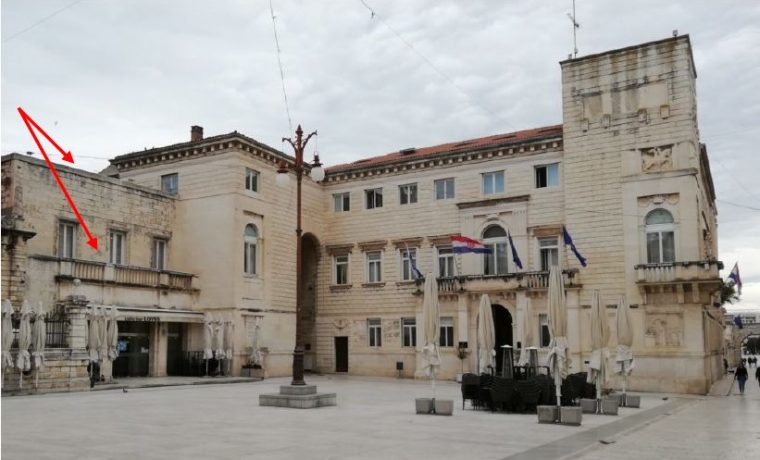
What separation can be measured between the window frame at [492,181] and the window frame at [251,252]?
1199 cm

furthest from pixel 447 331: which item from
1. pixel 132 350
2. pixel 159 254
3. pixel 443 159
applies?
pixel 132 350

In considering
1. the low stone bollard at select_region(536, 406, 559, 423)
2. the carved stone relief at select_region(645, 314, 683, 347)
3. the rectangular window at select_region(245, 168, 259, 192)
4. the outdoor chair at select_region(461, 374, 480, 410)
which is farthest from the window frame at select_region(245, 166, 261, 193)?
the low stone bollard at select_region(536, 406, 559, 423)

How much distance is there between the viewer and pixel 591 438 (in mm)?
14562

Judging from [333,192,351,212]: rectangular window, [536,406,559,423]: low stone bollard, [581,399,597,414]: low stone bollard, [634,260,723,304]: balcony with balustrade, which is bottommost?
[581,399,597,414]: low stone bollard

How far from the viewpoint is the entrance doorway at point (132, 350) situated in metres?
33.6

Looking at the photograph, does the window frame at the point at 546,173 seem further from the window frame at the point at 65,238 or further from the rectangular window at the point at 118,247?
the window frame at the point at 65,238

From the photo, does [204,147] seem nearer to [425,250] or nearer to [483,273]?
[425,250]

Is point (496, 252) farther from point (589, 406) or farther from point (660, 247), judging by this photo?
point (589, 406)

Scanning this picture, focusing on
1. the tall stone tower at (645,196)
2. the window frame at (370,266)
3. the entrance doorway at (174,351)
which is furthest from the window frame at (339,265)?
the tall stone tower at (645,196)

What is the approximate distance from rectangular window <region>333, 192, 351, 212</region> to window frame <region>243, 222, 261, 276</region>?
6808 millimetres

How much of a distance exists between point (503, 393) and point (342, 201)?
25.5m

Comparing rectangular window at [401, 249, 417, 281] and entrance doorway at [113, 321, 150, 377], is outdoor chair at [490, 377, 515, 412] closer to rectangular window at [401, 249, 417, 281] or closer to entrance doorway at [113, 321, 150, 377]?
entrance doorway at [113, 321, 150, 377]

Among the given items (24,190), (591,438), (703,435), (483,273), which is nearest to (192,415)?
(591,438)

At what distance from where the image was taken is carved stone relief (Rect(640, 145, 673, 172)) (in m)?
33.7
